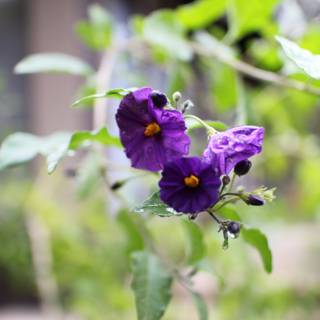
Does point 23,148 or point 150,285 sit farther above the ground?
point 23,148

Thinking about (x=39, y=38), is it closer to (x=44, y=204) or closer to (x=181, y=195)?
(x=44, y=204)

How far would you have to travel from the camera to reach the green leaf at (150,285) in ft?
1.62

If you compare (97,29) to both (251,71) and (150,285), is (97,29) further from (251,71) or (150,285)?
(150,285)

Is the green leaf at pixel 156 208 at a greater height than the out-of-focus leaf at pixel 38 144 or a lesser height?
greater

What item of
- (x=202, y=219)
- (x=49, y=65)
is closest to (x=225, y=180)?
(x=49, y=65)

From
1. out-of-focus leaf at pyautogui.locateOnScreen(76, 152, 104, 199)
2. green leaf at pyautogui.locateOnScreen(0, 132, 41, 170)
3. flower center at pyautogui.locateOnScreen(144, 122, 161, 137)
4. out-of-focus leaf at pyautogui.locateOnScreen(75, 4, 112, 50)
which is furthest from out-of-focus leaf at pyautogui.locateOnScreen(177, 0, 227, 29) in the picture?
flower center at pyautogui.locateOnScreen(144, 122, 161, 137)

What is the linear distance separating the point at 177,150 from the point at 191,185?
0.11 ft

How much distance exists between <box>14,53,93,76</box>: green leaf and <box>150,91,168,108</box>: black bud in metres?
0.38

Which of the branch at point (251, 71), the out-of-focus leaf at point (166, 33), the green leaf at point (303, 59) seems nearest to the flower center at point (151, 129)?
the green leaf at point (303, 59)

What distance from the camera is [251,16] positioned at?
0.84 metres

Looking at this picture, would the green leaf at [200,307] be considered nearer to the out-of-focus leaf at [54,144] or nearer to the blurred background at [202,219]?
the blurred background at [202,219]

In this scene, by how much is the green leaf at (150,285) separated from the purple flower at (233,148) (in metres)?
0.19

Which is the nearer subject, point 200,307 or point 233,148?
point 233,148

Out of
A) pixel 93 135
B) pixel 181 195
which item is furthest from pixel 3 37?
pixel 181 195
